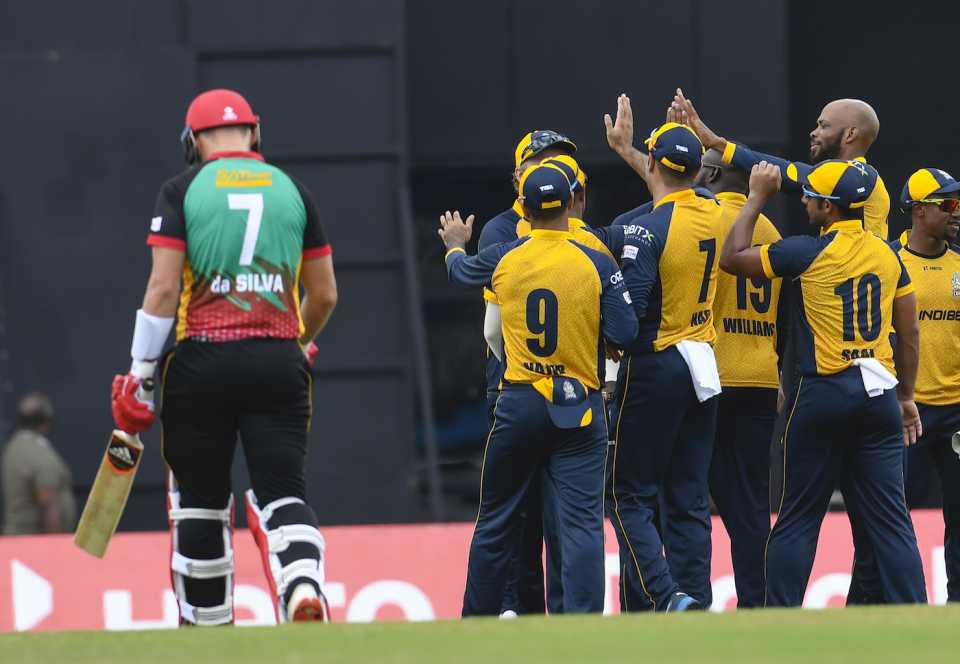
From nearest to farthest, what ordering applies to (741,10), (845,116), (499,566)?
(499,566)
(845,116)
(741,10)

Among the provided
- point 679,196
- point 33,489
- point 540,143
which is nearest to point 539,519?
point 679,196

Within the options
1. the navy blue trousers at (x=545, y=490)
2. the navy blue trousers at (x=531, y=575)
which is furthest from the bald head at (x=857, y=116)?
the navy blue trousers at (x=531, y=575)

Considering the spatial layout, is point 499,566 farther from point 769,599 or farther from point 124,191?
point 124,191

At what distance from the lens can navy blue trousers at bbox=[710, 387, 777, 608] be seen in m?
7.83

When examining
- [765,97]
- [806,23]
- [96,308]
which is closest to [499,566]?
[96,308]

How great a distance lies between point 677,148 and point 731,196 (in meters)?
0.59

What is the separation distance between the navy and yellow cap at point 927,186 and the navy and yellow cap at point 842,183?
106 centimetres

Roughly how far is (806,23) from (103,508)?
8.67 metres

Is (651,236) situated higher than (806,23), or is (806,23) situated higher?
(806,23)

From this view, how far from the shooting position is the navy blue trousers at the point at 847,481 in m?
7.25

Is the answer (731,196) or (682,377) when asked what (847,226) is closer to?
(731,196)

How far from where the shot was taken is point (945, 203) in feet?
27.3

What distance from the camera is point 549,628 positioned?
567cm

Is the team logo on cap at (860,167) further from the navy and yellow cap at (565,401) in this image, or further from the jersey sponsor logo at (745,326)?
the navy and yellow cap at (565,401)
